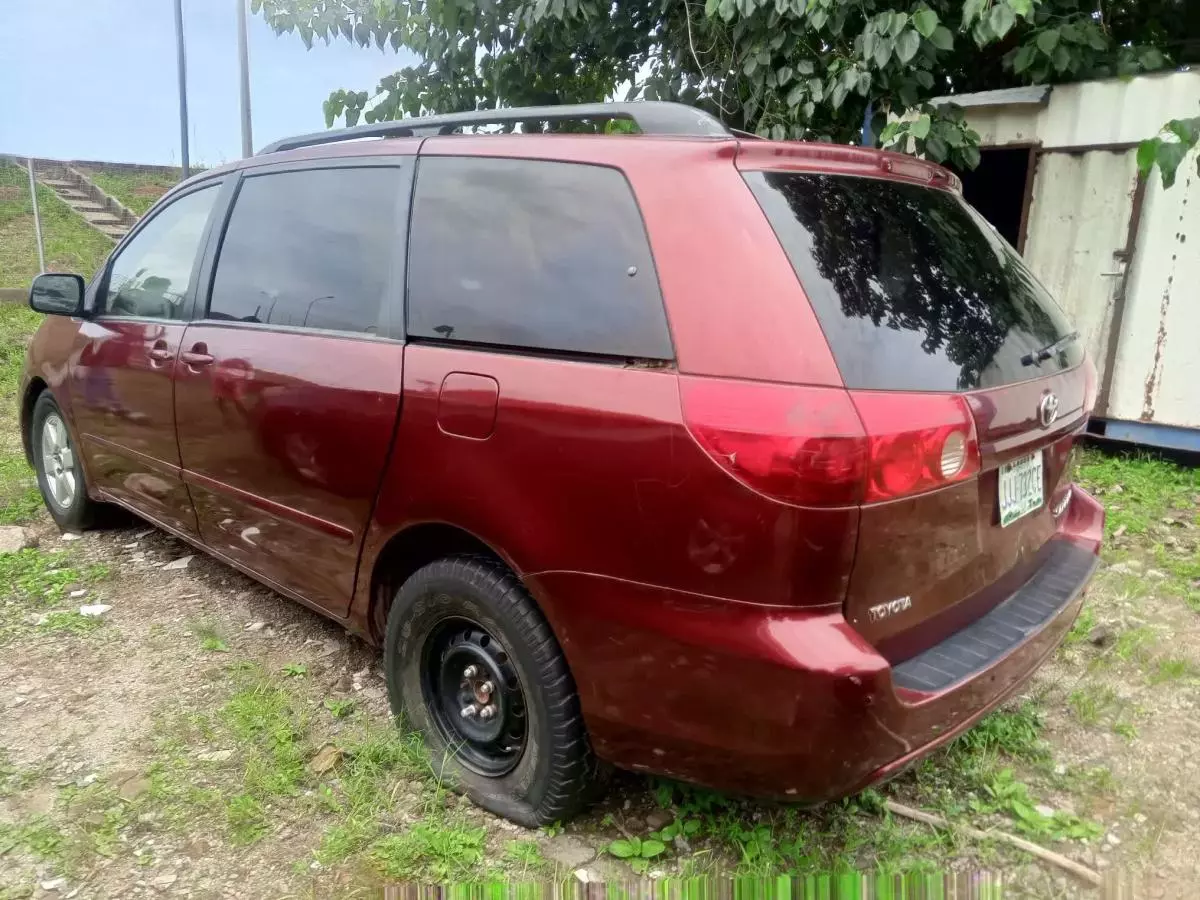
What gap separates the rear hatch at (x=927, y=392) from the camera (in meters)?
1.70

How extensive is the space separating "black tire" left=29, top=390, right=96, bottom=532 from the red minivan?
1.78m

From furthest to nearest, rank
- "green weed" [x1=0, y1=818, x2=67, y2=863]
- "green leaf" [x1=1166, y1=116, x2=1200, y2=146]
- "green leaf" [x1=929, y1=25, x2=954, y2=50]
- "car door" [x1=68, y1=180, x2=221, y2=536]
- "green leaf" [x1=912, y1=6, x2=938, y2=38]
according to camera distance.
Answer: "green leaf" [x1=929, y1=25, x2=954, y2=50]
"green leaf" [x1=912, y1=6, x2=938, y2=38]
"car door" [x1=68, y1=180, x2=221, y2=536]
"green leaf" [x1=1166, y1=116, x2=1200, y2=146]
"green weed" [x1=0, y1=818, x2=67, y2=863]

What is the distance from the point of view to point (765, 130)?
18.1ft

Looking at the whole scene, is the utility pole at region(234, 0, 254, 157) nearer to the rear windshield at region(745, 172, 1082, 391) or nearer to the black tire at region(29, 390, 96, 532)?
the black tire at region(29, 390, 96, 532)

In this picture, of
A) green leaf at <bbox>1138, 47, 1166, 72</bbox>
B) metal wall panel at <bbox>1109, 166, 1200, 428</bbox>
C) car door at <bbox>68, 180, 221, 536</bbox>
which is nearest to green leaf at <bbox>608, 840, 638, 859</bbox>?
car door at <bbox>68, 180, 221, 536</bbox>

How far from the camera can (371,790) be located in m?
2.37

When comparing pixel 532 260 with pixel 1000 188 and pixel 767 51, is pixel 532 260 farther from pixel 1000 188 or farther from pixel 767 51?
pixel 1000 188

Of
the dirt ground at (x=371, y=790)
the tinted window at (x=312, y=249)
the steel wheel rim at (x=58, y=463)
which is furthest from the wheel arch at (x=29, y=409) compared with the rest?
the tinted window at (x=312, y=249)

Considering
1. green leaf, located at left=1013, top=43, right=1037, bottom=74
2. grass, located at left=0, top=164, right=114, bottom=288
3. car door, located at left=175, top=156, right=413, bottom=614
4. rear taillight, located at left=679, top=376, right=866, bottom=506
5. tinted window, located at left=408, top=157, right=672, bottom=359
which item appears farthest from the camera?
grass, located at left=0, top=164, right=114, bottom=288

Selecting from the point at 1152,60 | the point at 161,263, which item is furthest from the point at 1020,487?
the point at 1152,60

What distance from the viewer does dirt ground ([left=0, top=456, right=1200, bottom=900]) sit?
2.11m

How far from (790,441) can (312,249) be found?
5.77 feet

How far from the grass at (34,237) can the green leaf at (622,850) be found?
966 centimetres

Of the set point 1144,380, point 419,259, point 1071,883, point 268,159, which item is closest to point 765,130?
point 1144,380
